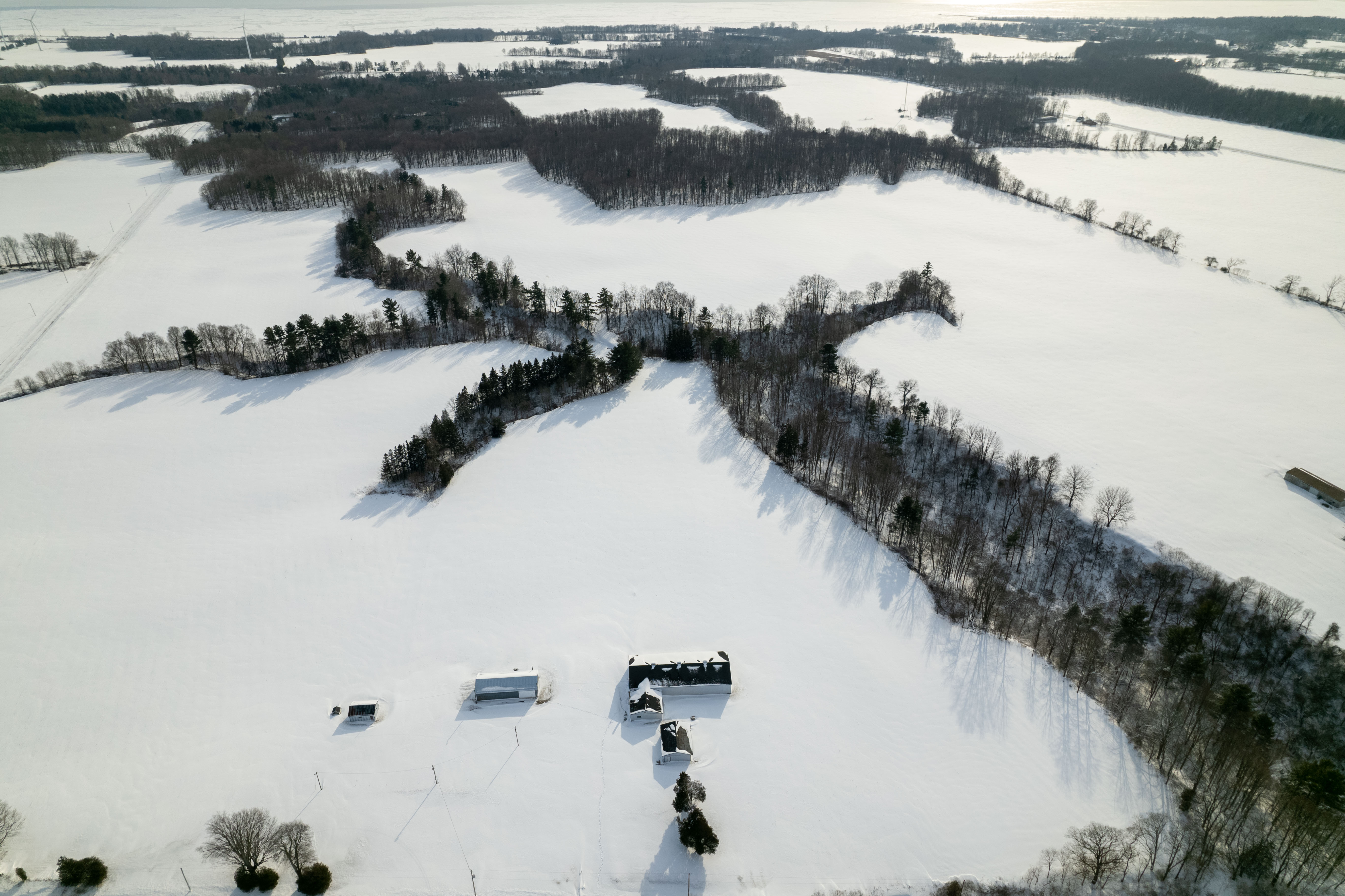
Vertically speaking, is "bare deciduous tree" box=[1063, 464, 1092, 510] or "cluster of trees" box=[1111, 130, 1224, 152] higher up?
"cluster of trees" box=[1111, 130, 1224, 152]

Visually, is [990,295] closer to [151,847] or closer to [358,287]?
[358,287]

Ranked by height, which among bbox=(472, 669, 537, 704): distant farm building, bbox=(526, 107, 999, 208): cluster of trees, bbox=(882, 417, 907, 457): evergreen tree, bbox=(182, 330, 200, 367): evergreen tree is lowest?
bbox=(472, 669, 537, 704): distant farm building

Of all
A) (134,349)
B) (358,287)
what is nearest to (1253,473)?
(358,287)

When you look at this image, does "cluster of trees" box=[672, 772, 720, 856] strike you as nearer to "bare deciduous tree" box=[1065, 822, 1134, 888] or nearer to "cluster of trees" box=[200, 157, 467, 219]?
"bare deciduous tree" box=[1065, 822, 1134, 888]

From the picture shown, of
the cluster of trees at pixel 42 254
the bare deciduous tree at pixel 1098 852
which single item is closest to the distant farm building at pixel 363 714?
the bare deciduous tree at pixel 1098 852

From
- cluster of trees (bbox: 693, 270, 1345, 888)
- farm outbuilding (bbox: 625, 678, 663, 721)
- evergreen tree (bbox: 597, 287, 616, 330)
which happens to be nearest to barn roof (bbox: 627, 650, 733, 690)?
farm outbuilding (bbox: 625, 678, 663, 721)

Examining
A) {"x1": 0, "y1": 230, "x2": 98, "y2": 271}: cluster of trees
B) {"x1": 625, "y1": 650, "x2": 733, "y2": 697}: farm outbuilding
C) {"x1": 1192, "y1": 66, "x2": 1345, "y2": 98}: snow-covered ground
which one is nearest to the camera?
{"x1": 625, "y1": 650, "x2": 733, "y2": 697}: farm outbuilding
